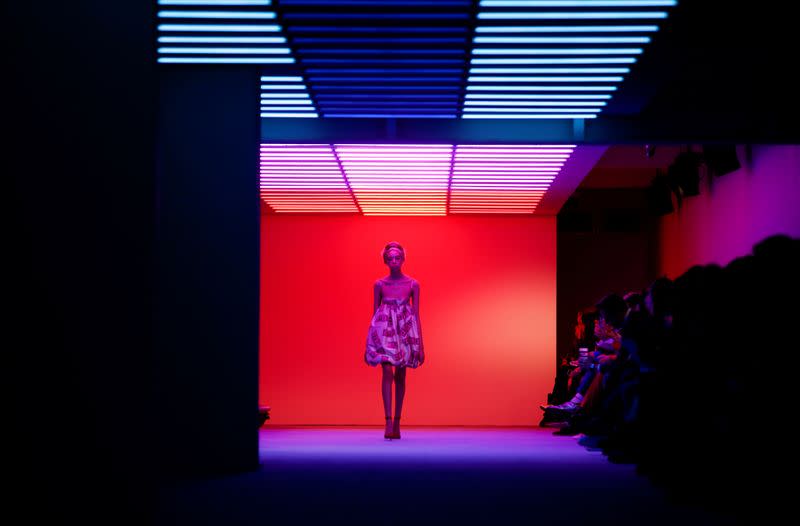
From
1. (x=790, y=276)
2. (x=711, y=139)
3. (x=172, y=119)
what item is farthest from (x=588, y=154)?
(x=790, y=276)

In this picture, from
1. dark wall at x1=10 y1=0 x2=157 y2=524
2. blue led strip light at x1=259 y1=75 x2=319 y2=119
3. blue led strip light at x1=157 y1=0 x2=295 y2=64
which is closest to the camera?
dark wall at x1=10 y1=0 x2=157 y2=524

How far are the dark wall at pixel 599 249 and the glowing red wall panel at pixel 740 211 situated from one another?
3.67ft

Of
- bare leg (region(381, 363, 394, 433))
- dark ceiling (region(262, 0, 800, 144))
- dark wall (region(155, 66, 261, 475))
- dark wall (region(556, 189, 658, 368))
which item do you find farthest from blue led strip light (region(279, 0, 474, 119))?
dark wall (region(556, 189, 658, 368))

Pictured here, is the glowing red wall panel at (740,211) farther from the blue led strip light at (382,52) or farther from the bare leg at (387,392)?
the bare leg at (387,392)

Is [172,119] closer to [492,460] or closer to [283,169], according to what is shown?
[492,460]

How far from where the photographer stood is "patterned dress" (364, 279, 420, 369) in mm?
9797

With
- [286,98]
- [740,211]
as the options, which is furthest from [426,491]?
[740,211]

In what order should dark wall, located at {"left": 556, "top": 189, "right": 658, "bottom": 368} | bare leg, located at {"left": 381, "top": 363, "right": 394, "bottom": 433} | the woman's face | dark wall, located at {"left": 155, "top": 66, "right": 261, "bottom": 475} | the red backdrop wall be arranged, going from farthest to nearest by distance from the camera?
dark wall, located at {"left": 556, "top": 189, "right": 658, "bottom": 368} → the red backdrop wall → the woman's face → bare leg, located at {"left": 381, "top": 363, "right": 394, "bottom": 433} → dark wall, located at {"left": 155, "top": 66, "right": 261, "bottom": 475}

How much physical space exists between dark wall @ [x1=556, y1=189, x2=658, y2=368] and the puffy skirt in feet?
17.7

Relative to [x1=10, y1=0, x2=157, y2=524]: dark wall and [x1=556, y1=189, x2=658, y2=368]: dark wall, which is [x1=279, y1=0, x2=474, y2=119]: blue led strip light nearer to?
[x1=10, y1=0, x2=157, y2=524]: dark wall

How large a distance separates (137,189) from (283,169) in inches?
280

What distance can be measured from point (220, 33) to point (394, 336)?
14.8 ft

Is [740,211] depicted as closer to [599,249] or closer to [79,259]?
[599,249]

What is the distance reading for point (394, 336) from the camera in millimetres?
9844
